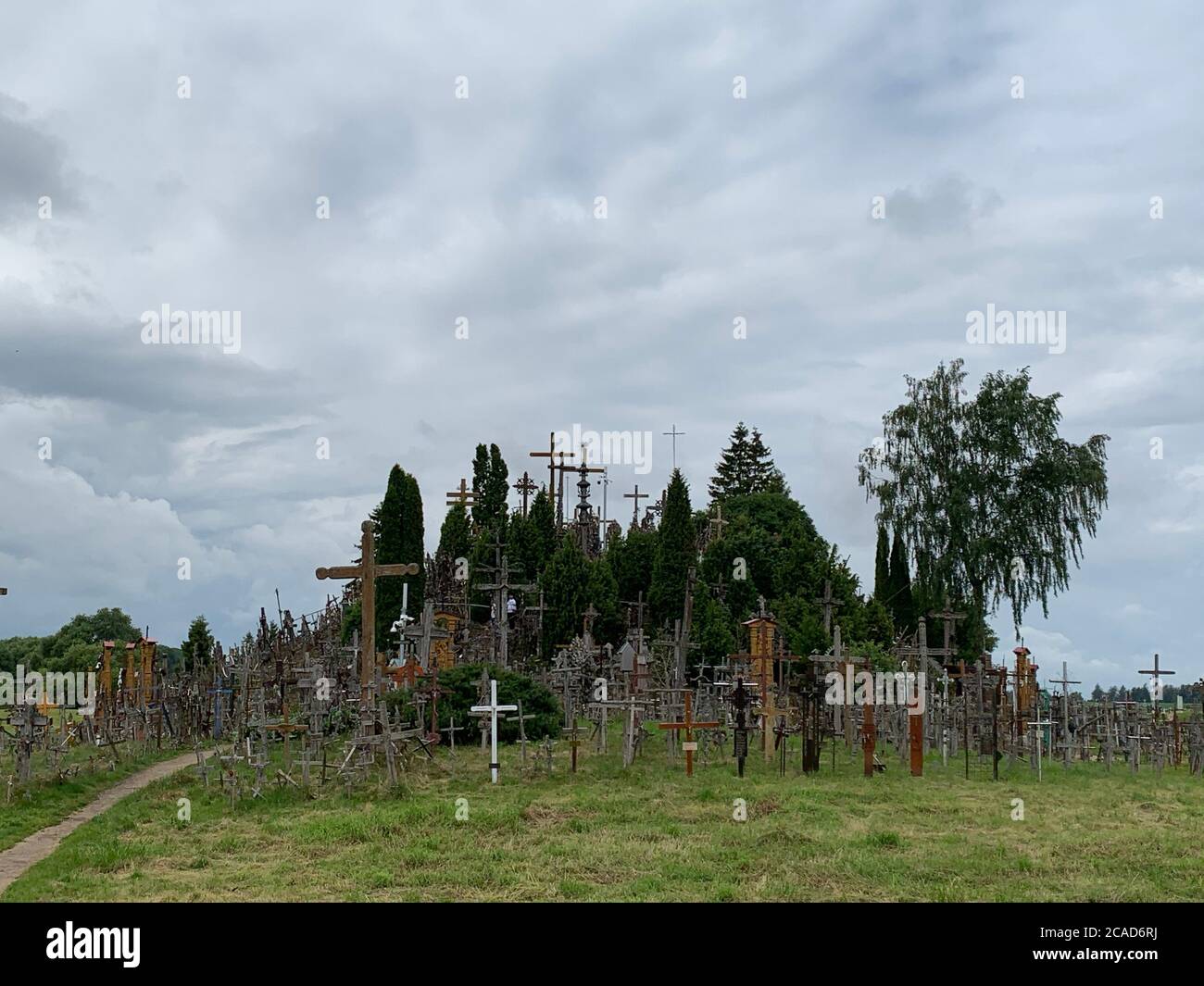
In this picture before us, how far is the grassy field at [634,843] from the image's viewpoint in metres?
12.3

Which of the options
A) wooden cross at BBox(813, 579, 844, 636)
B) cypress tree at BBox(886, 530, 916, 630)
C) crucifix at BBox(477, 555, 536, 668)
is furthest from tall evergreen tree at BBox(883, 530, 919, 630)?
crucifix at BBox(477, 555, 536, 668)

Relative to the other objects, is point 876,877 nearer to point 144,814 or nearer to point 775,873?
point 775,873

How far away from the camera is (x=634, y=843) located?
14453 mm

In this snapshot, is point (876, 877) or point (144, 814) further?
point (144, 814)

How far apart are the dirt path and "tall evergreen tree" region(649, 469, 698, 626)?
1982 cm

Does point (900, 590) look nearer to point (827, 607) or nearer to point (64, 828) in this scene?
point (827, 607)

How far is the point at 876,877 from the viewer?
1278 centimetres

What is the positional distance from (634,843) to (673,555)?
27.6 metres

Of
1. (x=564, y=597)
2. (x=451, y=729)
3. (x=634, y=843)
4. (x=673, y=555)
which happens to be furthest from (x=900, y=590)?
(x=634, y=843)

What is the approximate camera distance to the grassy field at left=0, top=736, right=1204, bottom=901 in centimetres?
Result: 1233

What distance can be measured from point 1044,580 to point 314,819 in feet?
116

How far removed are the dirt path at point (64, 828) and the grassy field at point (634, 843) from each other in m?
0.36

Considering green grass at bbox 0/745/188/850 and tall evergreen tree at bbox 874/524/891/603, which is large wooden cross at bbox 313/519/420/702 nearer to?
green grass at bbox 0/745/188/850
